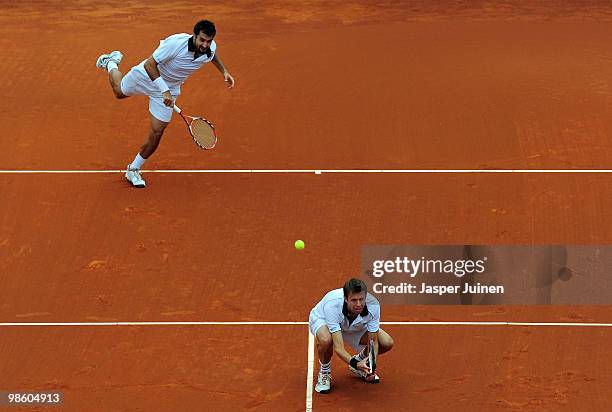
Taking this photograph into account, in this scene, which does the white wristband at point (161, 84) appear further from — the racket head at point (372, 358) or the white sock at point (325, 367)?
the racket head at point (372, 358)

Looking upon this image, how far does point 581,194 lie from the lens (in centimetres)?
1708

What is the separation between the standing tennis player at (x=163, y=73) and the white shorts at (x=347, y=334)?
161 inches

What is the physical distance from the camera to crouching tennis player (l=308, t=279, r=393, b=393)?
1262 centimetres

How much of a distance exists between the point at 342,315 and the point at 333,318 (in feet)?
0.29

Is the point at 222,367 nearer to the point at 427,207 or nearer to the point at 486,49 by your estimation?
the point at 427,207

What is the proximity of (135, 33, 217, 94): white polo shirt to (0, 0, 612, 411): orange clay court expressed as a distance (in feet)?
4.95

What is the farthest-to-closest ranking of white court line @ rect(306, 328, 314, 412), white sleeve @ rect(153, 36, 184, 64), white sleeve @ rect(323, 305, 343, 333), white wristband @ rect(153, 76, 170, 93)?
white sleeve @ rect(153, 36, 184, 64), white wristband @ rect(153, 76, 170, 93), white court line @ rect(306, 328, 314, 412), white sleeve @ rect(323, 305, 343, 333)

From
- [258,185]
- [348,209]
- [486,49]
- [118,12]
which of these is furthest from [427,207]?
[118,12]

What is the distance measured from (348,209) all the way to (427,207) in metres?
0.93

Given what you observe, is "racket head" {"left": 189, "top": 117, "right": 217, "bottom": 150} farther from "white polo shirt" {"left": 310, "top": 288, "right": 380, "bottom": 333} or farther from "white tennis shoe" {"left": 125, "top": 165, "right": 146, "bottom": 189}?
"white polo shirt" {"left": 310, "top": 288, "right": 380, "bottom": 333}

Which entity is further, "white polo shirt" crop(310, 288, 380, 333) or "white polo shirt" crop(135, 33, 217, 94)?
"white polo shirt" crop(135, 33, 217, 94)

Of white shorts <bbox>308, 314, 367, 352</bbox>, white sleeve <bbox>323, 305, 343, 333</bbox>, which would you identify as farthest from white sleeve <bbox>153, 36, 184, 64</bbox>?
white sleeve <bbox>323, 305, 343, 333</bbox>

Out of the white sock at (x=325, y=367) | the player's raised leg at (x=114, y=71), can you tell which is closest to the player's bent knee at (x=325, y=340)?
the white sock at (x=325, y=367)

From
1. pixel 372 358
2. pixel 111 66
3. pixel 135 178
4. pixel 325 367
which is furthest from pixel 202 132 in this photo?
pixel 372 358
